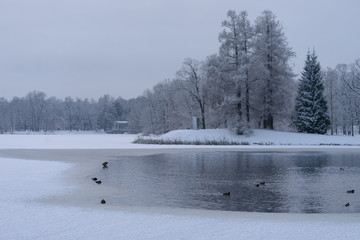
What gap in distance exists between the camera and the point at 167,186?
1555 centimetres

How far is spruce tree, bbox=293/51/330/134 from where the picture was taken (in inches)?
1863

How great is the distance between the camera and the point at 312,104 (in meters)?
47.6

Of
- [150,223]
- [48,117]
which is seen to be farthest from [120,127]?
[150,223]

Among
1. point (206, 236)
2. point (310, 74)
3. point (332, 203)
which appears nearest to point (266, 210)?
point (332, 203)

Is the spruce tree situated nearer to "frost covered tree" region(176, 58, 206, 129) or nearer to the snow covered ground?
"frost covered tree" region(176, 58, 206, 129)

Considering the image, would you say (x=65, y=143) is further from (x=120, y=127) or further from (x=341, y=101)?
(x=120, y=127)

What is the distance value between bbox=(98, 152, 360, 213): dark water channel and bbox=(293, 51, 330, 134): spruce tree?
24.5m

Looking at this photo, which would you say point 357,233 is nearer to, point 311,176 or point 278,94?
point 311,176

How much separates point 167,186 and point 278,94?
32.9 m

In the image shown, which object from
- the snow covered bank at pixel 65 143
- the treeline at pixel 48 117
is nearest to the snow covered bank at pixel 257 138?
the snow covered bank at pixel 65 143

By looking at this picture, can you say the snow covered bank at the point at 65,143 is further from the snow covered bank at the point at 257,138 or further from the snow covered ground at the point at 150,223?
the snow covered ground at the point at 150,223

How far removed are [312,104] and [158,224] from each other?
4175 centimetres

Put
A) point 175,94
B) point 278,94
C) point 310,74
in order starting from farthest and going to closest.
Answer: point 175,94, point 310,74, point 278,94

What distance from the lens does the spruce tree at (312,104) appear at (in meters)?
47.3
